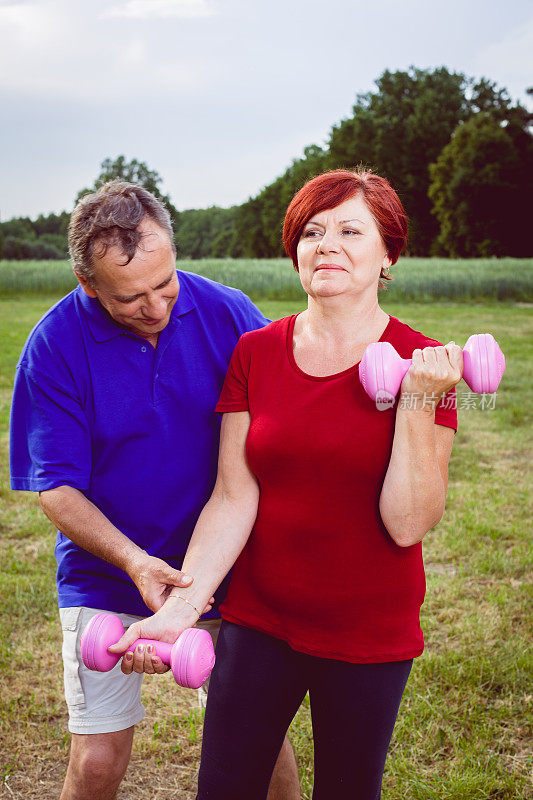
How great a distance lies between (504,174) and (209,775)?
49.1 m

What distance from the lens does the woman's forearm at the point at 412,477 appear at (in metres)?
1.64

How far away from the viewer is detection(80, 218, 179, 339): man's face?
6.49 ft

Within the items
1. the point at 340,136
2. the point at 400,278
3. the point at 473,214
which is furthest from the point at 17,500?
the point at 340,136

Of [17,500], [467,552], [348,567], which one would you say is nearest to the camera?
[348,567]

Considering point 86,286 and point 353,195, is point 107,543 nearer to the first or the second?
point 86,286

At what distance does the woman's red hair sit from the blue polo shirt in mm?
501

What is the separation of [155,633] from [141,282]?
0.96 m

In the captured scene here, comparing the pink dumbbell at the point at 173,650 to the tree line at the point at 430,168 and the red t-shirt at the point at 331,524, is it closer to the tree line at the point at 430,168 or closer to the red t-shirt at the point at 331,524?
the red t-shirt at the point at 331,524

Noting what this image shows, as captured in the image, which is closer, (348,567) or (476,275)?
(348,567)

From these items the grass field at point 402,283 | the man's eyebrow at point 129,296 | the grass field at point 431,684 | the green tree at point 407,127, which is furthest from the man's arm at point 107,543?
the green tree at point 407,127

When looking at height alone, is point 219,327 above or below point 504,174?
below

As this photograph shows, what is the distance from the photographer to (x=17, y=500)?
5.77 m

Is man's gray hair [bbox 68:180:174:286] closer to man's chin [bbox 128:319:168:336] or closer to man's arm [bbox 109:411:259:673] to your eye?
man's chin [bbox 128:319:168:336]

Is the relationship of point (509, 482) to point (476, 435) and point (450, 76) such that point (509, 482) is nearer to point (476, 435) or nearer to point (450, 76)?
point (476, 435)
